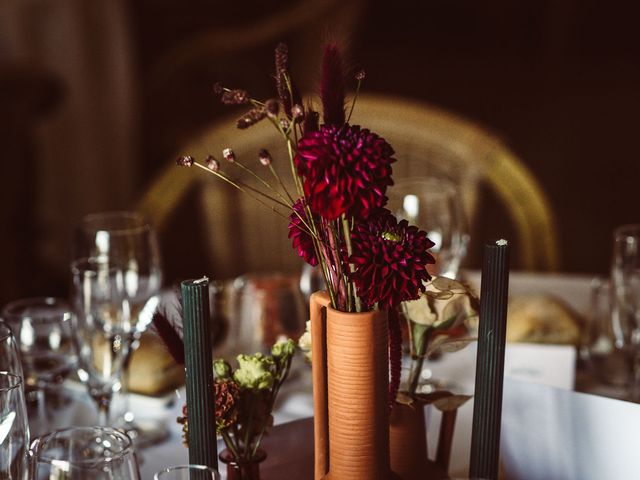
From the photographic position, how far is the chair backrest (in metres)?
1.86

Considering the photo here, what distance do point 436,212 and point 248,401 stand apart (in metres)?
0.61

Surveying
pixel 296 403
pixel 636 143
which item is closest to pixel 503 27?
pixel 636 143

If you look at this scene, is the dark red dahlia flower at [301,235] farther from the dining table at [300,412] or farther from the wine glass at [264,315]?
the wine glass at [264,315]

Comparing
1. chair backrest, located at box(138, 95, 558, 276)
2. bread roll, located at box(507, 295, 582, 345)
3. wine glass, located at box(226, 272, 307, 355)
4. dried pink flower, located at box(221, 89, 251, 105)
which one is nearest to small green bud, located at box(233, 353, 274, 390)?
dried pink flower, located at box(221, 89, 251, 105)

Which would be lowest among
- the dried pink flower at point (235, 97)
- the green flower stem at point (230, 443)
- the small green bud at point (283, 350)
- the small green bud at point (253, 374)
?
the green flower stem at point (230, 443)

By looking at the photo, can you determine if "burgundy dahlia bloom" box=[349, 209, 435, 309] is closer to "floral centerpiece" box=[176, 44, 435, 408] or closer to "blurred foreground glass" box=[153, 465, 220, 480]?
"floral centerpiece" box=[176, 44, 435, 408]

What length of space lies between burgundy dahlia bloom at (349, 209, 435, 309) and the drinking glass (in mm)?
417

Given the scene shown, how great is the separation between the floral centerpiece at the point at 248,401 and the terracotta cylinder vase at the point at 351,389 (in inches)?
2.5

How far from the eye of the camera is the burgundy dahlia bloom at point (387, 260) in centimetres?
60

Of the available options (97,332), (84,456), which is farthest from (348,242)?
(97,332)

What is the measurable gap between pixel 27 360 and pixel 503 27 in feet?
21.3

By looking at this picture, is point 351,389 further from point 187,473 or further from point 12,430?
point 12,430

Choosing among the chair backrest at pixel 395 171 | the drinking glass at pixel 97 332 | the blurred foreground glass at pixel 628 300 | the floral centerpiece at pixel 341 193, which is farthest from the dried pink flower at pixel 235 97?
the chair backrest at pixel 395 171

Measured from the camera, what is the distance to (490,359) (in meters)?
0.67
